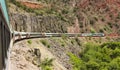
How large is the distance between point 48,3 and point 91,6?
12618 millimetres

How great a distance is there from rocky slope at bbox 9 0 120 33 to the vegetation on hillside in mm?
9241

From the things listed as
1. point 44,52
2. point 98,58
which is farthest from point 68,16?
point 44,52

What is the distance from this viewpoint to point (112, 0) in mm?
89938

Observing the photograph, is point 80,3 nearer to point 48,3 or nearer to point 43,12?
point 48,3

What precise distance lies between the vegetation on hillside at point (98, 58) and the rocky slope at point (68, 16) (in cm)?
924

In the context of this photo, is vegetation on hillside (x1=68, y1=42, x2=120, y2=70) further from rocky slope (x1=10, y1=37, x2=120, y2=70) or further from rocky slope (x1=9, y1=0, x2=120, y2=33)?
rocky slope (x1=9, y1=0, x2=120, y2=33)

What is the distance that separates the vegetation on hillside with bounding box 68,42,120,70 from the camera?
3806 centimetres

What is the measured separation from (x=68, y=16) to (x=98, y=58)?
23.6 metres

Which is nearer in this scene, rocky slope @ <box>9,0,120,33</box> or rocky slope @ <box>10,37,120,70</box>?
rocky slope @ <box>10,37,120,70</box>

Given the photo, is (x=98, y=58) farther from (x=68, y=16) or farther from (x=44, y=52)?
(x=68, y=16)

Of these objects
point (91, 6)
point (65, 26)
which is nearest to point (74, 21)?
point (65, 26)

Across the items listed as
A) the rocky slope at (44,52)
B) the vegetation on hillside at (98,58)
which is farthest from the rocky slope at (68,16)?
the vegetation on hillside at (98,58)

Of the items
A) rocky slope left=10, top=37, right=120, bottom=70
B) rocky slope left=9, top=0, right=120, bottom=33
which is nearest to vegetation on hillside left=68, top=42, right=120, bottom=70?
rocky slope left=10, top=37, right=120, bottom=70

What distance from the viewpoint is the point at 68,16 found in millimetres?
67750
